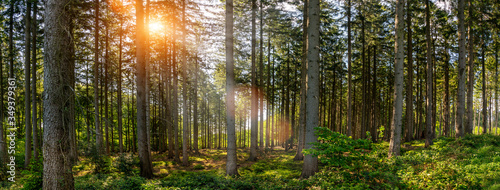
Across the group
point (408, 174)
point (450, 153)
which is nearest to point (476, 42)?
point (450, 153)

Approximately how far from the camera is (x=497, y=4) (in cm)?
1585

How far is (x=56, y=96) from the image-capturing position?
16.5ft

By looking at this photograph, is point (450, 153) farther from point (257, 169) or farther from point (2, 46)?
point (2, 46)

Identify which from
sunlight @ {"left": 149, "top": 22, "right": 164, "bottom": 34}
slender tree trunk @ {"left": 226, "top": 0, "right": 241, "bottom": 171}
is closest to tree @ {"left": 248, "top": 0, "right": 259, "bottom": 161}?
slender tree trunk @ {"left": 226, "top": 0, "right": 241, "bottom": 171}

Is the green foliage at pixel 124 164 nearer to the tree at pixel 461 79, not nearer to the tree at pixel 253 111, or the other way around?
the tree at pixel 253 111

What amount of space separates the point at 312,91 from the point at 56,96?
760cm

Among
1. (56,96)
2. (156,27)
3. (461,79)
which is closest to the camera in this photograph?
(56,96)

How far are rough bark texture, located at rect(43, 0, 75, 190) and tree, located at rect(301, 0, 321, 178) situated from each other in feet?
23.6

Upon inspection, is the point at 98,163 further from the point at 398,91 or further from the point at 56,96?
the point at 398,91

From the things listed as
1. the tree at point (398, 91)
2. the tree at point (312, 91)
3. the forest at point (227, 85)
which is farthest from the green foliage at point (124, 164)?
the tree at point (398, 91)

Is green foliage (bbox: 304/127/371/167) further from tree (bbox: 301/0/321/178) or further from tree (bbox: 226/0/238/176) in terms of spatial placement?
tree (bbox: 226/0/238/176)

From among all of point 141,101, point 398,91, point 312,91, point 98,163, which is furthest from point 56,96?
point 398,91

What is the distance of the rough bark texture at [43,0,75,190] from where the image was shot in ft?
16.4

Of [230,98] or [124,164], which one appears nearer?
[230,98]
